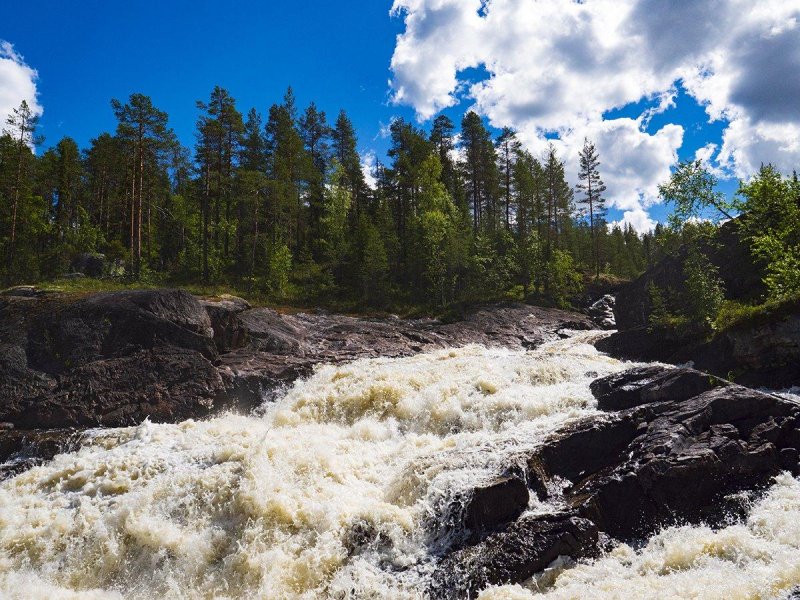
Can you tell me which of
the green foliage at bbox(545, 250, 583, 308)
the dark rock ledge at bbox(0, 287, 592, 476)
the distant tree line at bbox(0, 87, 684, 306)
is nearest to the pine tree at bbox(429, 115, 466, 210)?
the distant tree line at bbox(0, 87, 684, 306)

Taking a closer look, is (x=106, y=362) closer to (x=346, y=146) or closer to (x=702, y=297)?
(x=702, y=297)

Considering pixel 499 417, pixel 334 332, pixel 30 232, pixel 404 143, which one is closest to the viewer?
pixel 499 417

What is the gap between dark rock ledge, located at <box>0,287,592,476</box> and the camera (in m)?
17.4

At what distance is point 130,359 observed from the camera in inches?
772

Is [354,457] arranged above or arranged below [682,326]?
below

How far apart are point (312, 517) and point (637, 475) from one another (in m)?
7.58

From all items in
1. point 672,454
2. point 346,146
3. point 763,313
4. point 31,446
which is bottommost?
point 31,446

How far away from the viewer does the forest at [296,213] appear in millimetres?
40062

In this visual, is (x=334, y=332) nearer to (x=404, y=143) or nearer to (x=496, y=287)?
(x=496, y=287)

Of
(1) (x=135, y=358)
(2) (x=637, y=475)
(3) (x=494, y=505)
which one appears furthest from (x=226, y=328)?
(2) (x=637, y=475)

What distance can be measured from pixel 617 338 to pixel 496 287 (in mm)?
19980

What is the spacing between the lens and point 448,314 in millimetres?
37594

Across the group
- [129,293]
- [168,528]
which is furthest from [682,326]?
[129,293]

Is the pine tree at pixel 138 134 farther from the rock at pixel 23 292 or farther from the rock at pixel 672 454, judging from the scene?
the rock at pixel 672 454
